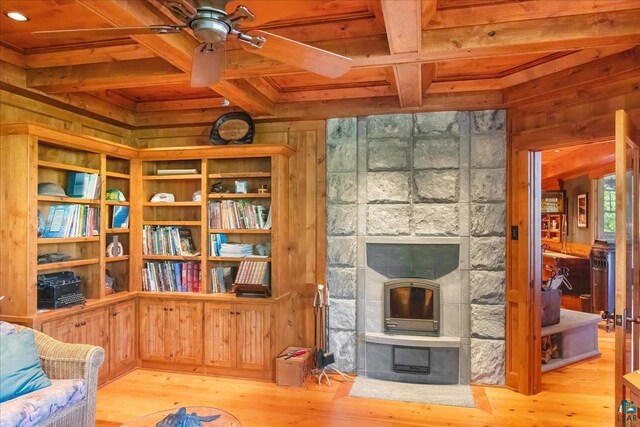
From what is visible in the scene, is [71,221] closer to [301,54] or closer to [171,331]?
[171,331]

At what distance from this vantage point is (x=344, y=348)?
3975 mm

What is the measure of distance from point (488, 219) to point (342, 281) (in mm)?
1427

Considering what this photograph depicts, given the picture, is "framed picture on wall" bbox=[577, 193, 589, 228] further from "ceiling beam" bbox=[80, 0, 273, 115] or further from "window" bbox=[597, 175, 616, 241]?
"ceiling beam" bbox=[80, 0, 273, 115]

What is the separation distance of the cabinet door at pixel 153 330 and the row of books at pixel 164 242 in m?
0.49

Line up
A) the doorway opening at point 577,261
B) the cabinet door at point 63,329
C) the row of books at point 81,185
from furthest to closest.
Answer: the doorway opening at point 577,261, the row of books at point 81,185, the cabinet door at point 63,329

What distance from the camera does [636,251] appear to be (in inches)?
102

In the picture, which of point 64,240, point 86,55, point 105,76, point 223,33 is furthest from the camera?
point 64,240

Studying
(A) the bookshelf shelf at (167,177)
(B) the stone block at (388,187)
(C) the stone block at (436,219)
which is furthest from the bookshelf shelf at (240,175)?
(C) the stone block at (436,219)

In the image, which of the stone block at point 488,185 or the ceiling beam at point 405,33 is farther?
the stone block at point 488,185

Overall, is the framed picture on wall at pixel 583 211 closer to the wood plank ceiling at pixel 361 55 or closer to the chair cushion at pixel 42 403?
the wood plank ceiling at pixel 361 55

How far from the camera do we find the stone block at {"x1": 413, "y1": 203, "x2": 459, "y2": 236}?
377cm

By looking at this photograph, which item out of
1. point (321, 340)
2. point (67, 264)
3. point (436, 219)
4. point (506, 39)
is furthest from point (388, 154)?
point (67, 264)

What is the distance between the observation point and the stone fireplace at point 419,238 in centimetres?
371

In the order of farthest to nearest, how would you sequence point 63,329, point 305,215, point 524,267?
point 305,215 → point 524,267 → point 63,329
